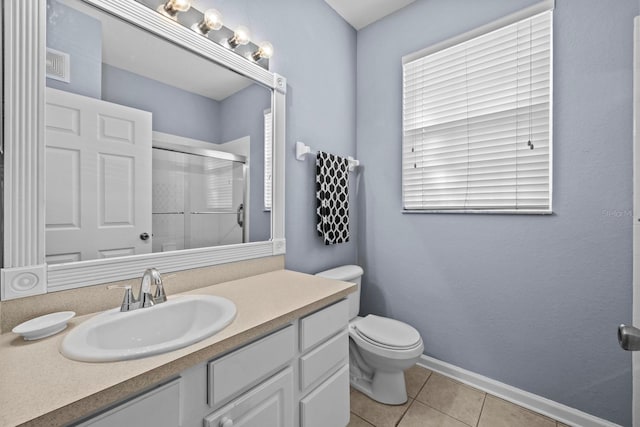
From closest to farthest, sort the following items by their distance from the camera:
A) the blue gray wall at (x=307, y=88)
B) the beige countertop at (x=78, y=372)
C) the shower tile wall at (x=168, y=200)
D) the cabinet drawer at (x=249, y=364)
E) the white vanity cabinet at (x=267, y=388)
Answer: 1. the beige countertop at (x=78, y=372)
2. the white vanity cabinet at (x=267, y=388)
3. the cabinet drawer at (x=249, y=364)
4. the shower tile wall at (x=168, y=200)
5. the blue gray wall at (x=307, y=88)

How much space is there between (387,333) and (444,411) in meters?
0.52

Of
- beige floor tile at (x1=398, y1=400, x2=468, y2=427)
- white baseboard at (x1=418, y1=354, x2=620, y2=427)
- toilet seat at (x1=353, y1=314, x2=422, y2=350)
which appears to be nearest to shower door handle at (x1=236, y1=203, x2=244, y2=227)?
toilet seat at (x1=353, y1=314, x2=422, y2=350)

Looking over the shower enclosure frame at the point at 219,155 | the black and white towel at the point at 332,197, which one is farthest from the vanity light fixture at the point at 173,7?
the black and white towel at the point at 332,197

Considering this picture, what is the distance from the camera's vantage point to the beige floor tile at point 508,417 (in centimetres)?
146

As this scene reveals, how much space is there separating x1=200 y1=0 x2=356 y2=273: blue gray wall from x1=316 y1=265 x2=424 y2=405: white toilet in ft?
1.11

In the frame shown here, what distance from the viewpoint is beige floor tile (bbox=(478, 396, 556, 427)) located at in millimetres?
1464

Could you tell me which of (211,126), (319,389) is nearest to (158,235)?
(211,126)

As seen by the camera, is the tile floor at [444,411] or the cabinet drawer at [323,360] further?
the tile floor at [444,411]

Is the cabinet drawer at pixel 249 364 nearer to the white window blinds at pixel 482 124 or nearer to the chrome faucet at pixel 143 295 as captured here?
→ the chrome faucet at pixel 143 295

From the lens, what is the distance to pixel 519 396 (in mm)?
1604

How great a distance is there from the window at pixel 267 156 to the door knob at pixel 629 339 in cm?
142

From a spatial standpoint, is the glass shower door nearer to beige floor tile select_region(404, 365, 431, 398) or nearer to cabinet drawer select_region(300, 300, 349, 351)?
cabinet drawer select_region(300, 300, 349, 351)

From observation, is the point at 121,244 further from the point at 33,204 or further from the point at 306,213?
the point at 306,213

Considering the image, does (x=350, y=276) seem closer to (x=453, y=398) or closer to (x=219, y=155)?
(x=453, y=398)
